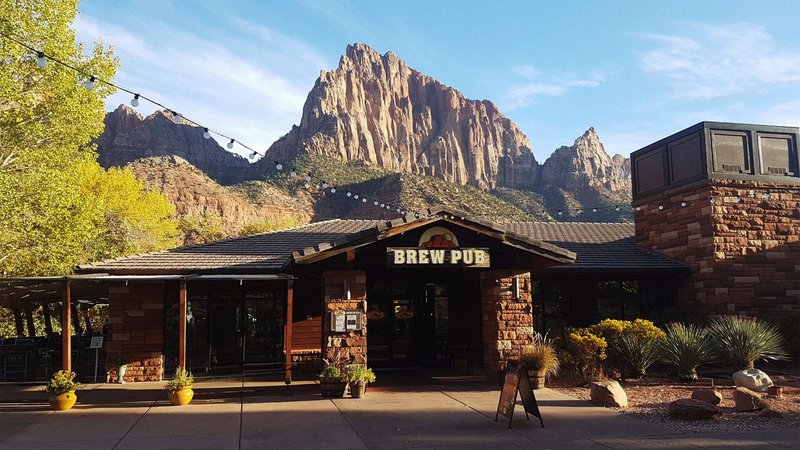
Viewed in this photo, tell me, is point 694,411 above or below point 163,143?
below

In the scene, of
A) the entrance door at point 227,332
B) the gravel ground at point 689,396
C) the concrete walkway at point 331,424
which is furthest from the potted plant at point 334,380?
the entrance door at point 227,332

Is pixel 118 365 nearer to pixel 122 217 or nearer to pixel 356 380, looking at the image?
pixel 356 380

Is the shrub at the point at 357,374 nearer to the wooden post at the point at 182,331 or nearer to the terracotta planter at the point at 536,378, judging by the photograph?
the wooden post at the point at 182,331

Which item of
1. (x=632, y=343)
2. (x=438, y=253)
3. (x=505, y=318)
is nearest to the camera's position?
(x=438, y=253)

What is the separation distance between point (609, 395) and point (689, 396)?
2139mm

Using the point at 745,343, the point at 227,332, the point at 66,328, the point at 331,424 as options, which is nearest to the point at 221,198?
the point at 227,332

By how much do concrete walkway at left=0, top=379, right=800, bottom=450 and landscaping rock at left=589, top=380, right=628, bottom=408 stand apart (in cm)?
27

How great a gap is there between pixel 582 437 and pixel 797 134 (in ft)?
48.0

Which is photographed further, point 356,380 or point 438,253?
point 438,253

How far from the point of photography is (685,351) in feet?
39.4

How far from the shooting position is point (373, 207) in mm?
67812

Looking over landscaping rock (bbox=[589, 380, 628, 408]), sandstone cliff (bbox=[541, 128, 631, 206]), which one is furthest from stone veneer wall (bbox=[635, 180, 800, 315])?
sandstone cliff (bbox=[541, 128, 631, 206])

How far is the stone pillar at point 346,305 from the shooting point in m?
11.1

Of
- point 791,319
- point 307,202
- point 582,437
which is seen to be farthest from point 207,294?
point 307,202
